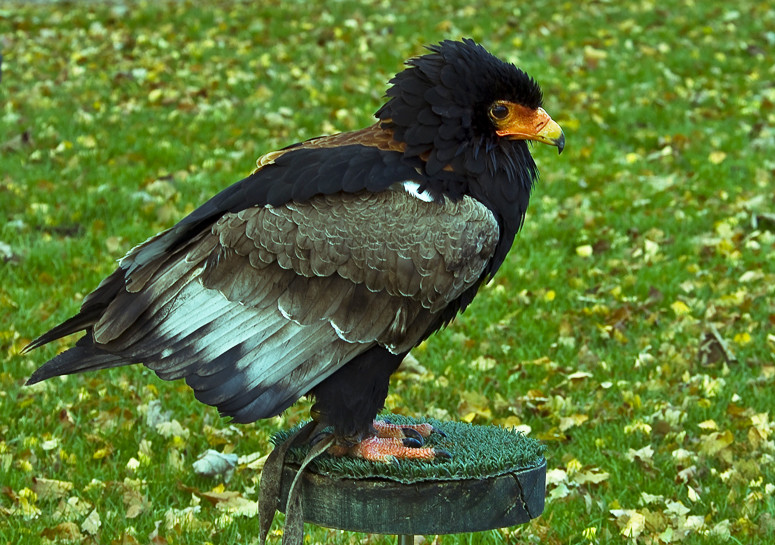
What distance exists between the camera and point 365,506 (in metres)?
3.61

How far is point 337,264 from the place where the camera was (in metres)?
3.56

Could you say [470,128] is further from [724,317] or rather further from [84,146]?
[84,146]

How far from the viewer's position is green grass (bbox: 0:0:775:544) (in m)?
5.07

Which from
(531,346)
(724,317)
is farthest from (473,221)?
(724,317)

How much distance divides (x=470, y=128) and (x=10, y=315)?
161 inches

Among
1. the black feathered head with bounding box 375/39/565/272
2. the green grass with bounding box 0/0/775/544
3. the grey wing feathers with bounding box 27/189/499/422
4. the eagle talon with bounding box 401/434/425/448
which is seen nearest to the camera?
the grey wing feathers with bounding box 27/189/499/422

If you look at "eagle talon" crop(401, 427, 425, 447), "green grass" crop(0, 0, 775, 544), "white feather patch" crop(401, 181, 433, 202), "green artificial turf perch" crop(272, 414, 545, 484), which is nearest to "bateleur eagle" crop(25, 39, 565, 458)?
"white feather patch" crop(401, 181, 433, 202)

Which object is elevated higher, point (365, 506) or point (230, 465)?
point (365, 506)

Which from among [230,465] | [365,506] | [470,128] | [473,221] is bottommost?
[230,465]

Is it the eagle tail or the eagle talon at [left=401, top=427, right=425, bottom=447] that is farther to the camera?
the eagle talon at [left=401, top=427, right=425, bottom=447]

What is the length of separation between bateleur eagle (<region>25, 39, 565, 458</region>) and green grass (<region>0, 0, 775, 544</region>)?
1.33m

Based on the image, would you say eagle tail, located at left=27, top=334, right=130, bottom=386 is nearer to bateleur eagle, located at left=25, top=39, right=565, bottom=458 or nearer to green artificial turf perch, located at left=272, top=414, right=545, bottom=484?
bateleur eagle, located at left=25, top=39, right=565, bottom=458

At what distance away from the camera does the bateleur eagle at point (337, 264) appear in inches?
140

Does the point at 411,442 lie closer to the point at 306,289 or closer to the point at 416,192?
the point at 306,289
